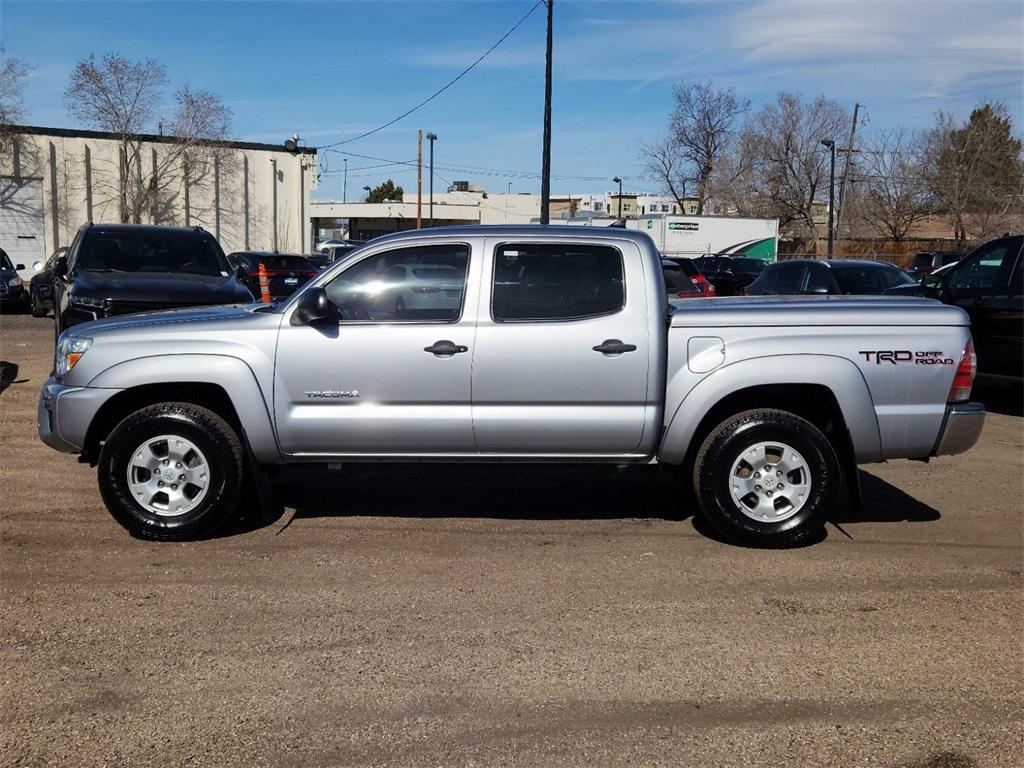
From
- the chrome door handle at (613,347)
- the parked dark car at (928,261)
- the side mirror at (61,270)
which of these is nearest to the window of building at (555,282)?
the chrome door handle at (613,347)

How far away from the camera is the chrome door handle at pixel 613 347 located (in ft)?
19.4

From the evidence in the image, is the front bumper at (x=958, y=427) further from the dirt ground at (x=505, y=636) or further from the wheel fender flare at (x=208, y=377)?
the wheel fender flare at (x=208, y=377)

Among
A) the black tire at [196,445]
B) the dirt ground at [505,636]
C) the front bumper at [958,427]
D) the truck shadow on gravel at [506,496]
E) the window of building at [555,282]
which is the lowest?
the dirt ground at [505,636]

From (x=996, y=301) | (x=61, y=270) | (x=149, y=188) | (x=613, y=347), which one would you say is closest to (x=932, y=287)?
(x=996, y=301)

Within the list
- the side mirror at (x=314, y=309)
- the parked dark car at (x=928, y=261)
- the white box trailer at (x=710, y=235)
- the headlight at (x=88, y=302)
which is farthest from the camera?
the white box trailer at (x=710, y=235)

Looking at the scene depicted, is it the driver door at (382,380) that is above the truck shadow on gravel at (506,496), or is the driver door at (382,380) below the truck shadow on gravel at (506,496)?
above

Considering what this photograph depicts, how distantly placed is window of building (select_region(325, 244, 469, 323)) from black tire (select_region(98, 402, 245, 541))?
1031 mm

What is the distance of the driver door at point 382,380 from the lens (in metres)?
5.98

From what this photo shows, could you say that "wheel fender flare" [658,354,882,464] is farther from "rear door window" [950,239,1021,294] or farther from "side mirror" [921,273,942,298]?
"side mirror" [921,273,942,298]

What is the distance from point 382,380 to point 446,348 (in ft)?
1.39

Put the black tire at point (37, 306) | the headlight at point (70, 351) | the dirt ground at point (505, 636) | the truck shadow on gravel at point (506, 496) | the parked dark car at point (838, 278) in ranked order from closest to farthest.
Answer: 1. the dirt ground at point (505, 636)
2. the headlight at point (70, 351)
3. the truck shadow on gravel at point (506, 496)
4. the parked dark car at point (838, 278)
5. the black tire at point (37, 306)

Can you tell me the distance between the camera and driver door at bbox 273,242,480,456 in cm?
598

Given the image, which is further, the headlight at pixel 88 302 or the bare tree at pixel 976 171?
the bare tree at pixel 976 171

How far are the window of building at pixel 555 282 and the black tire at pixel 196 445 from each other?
1.81 metres
